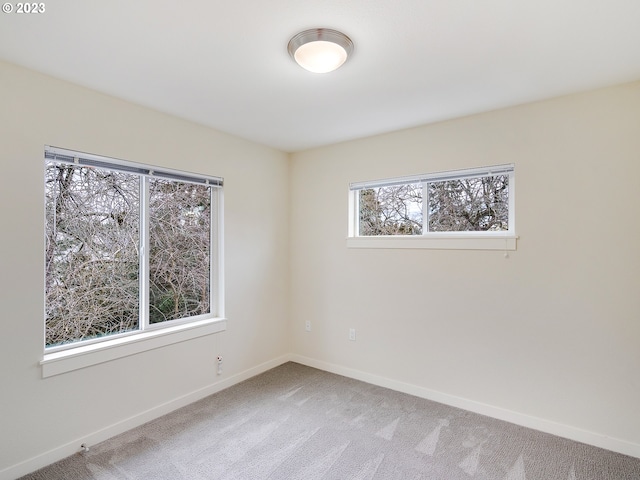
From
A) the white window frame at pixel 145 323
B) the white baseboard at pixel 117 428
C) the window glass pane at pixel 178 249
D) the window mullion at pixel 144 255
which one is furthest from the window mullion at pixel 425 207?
the window mullion at pixel 144 255

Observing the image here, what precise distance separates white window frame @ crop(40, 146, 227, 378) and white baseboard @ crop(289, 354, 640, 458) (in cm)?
139

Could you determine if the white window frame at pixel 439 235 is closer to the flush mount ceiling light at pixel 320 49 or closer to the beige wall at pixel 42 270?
the beige wall at pixel 42 270

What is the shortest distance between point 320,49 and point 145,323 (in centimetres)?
231

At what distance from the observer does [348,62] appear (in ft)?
6.18

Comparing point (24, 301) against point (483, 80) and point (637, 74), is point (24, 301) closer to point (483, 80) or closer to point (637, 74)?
point (483, 80)

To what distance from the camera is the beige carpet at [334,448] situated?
6.35 feet

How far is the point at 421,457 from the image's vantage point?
6.81ft

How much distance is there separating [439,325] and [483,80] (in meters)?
1.85

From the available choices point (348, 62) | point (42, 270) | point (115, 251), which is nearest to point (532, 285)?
point (348, 62)

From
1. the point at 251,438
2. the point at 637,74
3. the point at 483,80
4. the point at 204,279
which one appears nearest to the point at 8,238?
the point at 204,279

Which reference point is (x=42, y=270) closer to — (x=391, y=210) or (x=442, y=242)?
(x=391, y=210)

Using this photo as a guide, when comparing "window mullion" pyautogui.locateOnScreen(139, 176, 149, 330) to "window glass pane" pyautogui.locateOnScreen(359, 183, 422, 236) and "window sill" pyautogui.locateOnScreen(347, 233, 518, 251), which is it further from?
"window glass pane" pyautogui.locateOnScreen(359, 183, 422, 236)

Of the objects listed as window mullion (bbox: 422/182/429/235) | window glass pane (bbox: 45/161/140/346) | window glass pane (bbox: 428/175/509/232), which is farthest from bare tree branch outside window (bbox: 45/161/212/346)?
window glass pane (bbox: 428/175/509/232)

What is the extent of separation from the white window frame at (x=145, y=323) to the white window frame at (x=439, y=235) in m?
1.29
